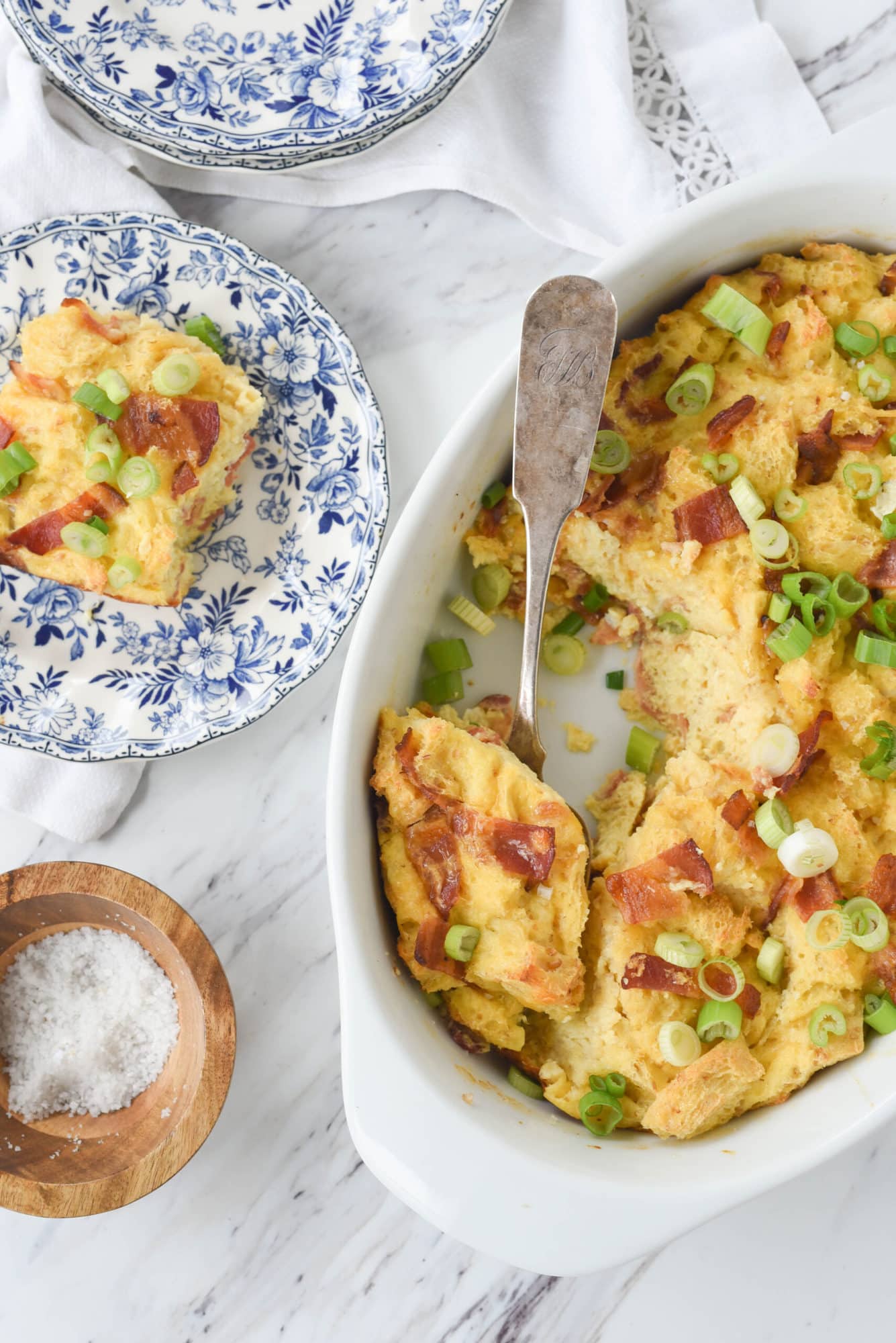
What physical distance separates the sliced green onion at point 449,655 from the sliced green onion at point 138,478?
0.86 m

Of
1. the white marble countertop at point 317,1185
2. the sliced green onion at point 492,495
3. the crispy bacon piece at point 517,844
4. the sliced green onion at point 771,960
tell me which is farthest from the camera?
the white marble countertop at point 317,1185

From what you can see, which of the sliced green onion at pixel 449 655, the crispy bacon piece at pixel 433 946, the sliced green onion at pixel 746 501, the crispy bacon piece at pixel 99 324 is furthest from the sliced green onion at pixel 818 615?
the crispy bacon piece at pixel 99 324

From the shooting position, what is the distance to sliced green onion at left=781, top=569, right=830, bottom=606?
2.60m

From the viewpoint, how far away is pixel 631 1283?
3.19 meters

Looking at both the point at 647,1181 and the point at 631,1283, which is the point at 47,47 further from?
the point at 631,1283

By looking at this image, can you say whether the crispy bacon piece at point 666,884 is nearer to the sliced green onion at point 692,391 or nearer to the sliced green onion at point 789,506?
the sliced green onion at point 789,506

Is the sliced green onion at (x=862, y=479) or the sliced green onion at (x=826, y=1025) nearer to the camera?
the sliced green onion at (x=826, y=1025)

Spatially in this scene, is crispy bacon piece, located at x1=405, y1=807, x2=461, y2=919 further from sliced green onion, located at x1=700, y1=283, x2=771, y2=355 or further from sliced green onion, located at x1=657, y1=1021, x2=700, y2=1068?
sliced green onion, located at x1=700, y1=283, x2=771, y2=355

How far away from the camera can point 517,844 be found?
2.50 metres

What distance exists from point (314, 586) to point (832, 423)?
1.43 metres

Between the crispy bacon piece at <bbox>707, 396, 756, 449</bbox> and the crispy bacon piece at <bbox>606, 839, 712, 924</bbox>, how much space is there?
39.1 inches

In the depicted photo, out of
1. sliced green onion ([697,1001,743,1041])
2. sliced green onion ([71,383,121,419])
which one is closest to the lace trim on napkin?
sliced green onion ([71,383,121,419])

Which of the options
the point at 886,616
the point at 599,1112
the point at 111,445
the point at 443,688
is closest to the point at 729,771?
the point at 886,616

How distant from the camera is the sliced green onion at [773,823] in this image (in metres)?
2.55
